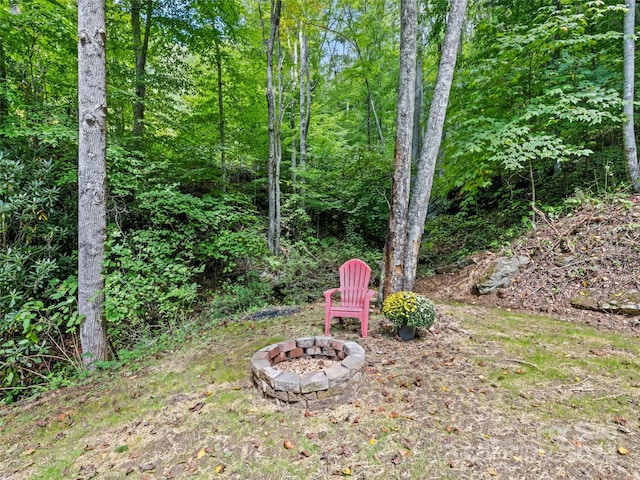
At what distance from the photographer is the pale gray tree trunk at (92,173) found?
109 inches

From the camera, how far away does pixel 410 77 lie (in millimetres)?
3404

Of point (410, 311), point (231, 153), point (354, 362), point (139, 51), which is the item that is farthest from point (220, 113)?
point (354, 362)

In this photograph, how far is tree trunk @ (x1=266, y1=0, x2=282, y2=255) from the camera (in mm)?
4914

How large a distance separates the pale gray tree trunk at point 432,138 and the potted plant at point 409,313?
707 millimetres

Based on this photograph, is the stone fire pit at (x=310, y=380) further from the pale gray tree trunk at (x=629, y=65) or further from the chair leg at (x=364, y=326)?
the pale gray tree trunk at (x=629, y=65)

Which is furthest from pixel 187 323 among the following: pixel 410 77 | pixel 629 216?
pixel 629 216

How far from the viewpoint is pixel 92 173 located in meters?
2.88

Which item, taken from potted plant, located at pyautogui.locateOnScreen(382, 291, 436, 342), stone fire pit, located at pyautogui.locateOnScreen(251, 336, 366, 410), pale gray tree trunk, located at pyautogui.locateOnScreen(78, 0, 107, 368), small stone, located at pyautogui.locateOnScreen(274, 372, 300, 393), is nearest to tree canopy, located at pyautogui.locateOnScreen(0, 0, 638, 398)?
pale gray tree trunk, located at pyautogui.locateOnScreen(78, 0, 107, 368)

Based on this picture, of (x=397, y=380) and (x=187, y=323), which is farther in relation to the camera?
(x=187, y=323)

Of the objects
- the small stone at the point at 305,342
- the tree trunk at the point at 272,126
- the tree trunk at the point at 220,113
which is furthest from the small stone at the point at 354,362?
the tree trunk at the point at 220,113

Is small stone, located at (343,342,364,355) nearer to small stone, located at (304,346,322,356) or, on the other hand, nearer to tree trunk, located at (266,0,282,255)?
small stone, located at (304,346,322,356)

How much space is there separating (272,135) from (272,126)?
0.52ft

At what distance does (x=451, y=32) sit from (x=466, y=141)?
1.39m

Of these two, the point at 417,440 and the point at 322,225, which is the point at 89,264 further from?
the point at 322,225
